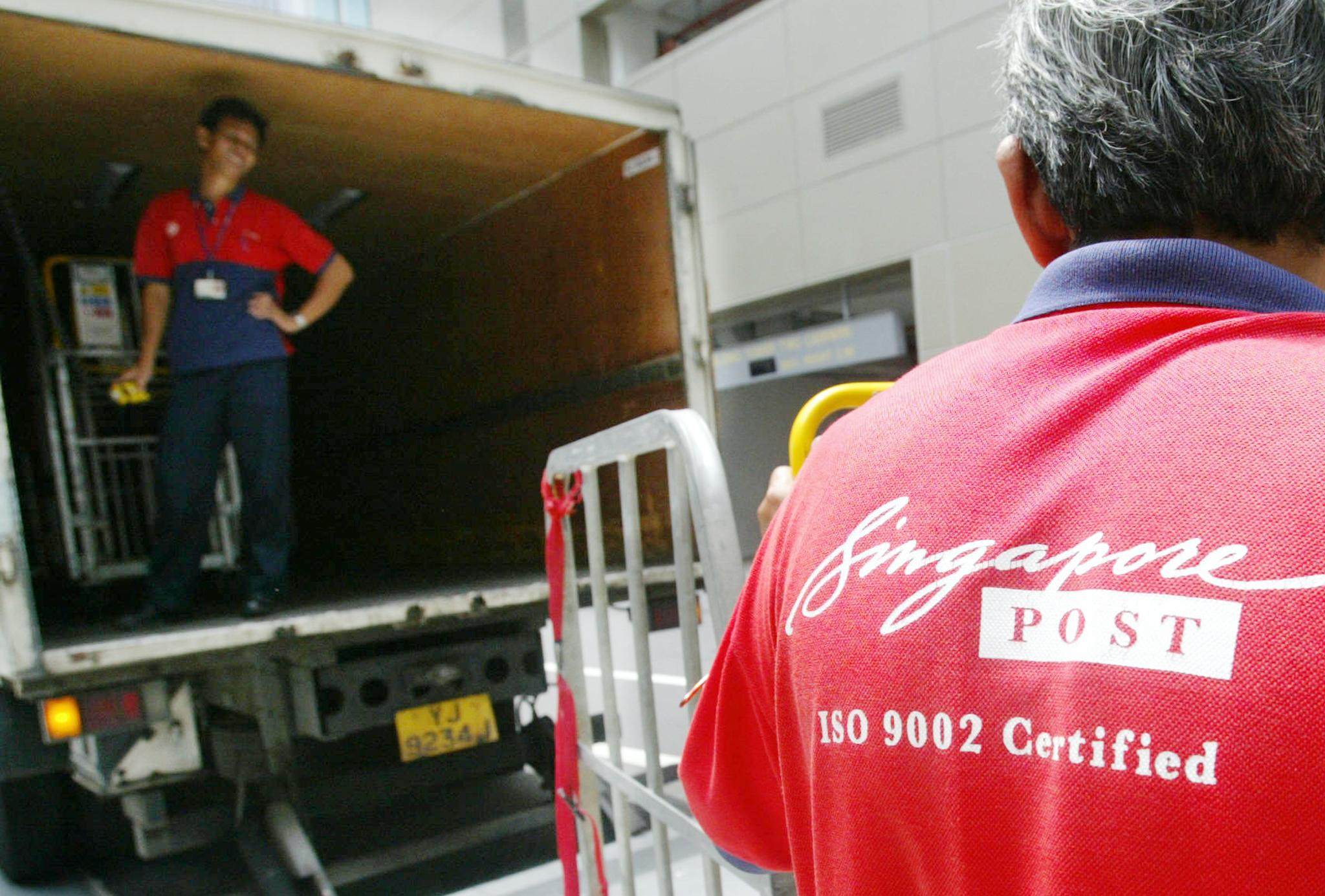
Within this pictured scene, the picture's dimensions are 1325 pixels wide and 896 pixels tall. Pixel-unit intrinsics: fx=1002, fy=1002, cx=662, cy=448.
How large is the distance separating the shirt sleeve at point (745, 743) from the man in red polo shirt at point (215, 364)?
2.69 m

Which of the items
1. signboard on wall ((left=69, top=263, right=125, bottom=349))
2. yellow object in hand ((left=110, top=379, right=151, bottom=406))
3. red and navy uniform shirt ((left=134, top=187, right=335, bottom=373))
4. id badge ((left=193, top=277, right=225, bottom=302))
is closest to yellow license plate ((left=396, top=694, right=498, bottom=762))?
→ red and navy uniform shirt ((left=134, top=187, right=335, bottom=373))

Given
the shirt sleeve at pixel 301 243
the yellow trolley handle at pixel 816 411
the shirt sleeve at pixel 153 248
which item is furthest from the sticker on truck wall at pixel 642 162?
the yellow trolley handle at pixel 816 411

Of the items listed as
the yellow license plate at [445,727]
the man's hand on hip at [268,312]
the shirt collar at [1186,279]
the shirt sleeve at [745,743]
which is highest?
the man's hand on hip at [268,312]

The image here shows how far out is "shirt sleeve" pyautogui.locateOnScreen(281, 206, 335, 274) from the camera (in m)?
3.75

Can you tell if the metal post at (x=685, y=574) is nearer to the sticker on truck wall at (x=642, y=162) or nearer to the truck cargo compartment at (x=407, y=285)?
the truck cargo compartment at (x=407, y=285)

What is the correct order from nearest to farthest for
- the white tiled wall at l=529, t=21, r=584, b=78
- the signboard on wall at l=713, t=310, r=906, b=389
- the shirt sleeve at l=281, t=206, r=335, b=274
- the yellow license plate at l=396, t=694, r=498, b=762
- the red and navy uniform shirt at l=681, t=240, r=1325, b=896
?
the red and navy uniform shirt at l=681, t=240, r=1325, b=896, the yellow license plate at l=396, t=694, r=498, b=762, the shirt sleeve at l=281, t=206, r=335, b=274, the signboard on wall at l=713, t=310, r=906, b=389, the white tiled wall at l=529, t=21, r=584, b=78

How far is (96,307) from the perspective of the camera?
17.0 ft

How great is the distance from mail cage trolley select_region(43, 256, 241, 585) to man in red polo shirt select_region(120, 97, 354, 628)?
1538mm

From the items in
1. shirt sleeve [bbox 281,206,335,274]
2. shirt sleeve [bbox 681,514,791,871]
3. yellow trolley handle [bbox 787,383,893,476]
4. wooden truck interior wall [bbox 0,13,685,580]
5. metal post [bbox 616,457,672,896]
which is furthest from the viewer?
shirt sleeve [bbox 281,206,335,274]

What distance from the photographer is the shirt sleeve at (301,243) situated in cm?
375

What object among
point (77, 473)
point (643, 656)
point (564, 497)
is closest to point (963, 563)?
point (643, 656)

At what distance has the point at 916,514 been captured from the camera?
0.79 meters

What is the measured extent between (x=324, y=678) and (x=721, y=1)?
9806mm

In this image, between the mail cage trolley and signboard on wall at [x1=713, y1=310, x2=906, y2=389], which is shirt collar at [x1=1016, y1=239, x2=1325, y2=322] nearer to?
the mail cage trolley
